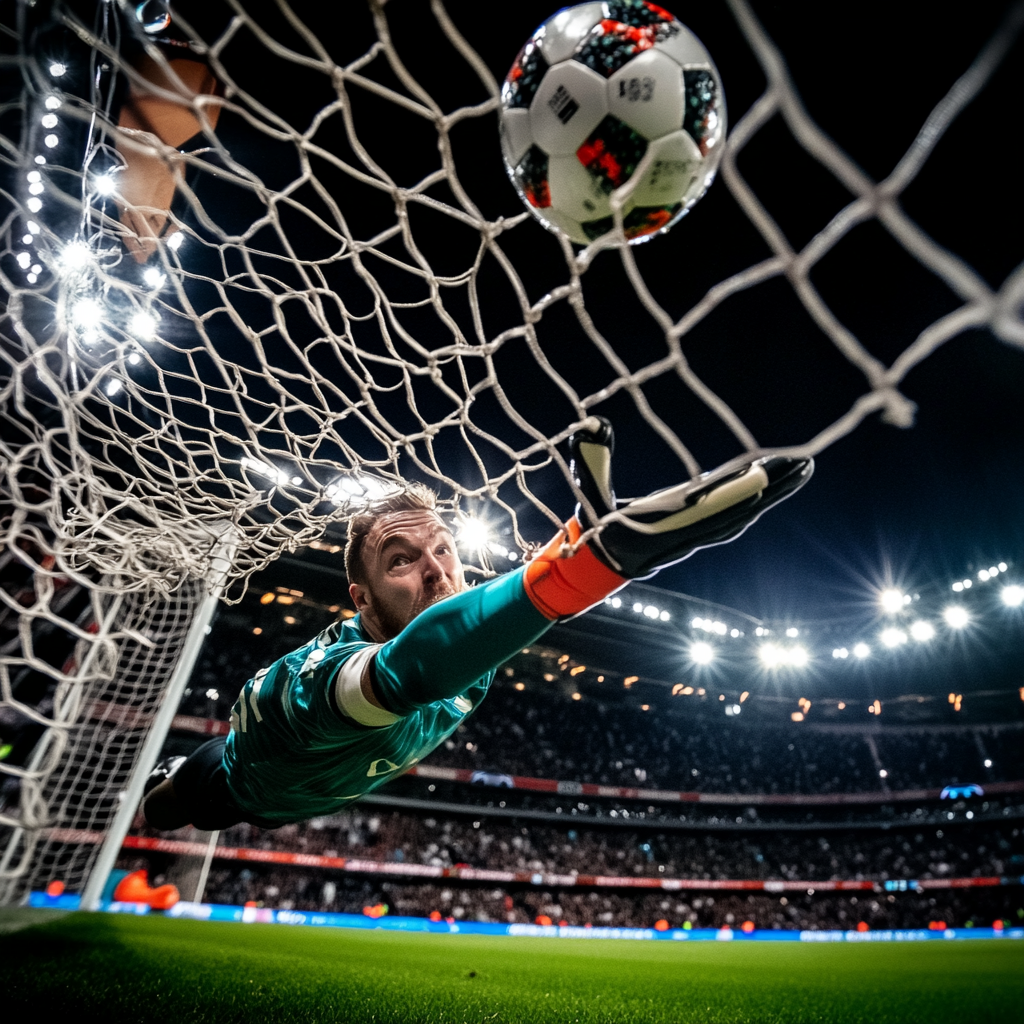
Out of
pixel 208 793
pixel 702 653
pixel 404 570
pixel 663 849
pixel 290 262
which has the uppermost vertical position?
pixel 702 653

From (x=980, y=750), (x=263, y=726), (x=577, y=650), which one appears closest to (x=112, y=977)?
(x=263, y=726)

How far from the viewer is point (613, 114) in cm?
134

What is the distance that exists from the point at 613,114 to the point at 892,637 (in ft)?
77.2

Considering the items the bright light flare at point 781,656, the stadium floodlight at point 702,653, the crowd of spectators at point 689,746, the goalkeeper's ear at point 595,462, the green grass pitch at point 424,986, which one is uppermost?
the bright light flare at point 781,656

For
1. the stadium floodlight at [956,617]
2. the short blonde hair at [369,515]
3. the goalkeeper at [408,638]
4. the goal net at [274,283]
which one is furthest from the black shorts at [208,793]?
the stadium floodlight at [956,617]

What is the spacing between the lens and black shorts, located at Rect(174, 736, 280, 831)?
2572 millimetres

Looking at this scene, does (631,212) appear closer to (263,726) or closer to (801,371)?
(263,726)

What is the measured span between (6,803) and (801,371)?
12.6m

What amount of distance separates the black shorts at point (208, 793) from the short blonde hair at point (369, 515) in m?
1.10

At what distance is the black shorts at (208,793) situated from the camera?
2.57 meters

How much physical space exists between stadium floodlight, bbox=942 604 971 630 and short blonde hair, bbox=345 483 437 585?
2172 centimetres

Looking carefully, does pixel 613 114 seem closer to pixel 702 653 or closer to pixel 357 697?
pixel 357 697

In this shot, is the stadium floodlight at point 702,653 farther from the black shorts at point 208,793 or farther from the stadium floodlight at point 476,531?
the black shorts at point 208,793

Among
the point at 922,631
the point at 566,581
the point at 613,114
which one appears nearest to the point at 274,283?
the point at 613,114
